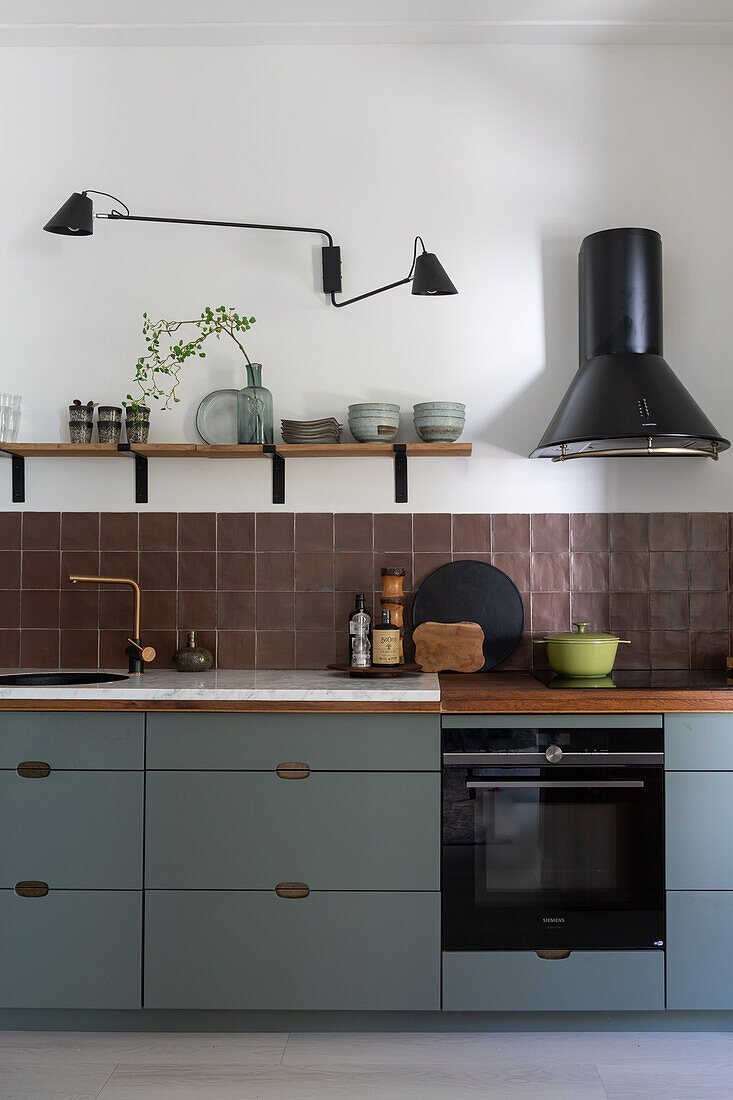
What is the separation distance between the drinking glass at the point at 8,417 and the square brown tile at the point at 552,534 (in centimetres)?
177

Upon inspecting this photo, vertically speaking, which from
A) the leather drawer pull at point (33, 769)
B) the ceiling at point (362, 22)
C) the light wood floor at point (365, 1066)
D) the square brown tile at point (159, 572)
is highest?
the ceiling at point (362, 22)

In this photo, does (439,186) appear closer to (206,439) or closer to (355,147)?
(355,147)

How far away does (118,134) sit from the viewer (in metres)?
3.04

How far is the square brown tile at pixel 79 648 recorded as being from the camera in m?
2.99

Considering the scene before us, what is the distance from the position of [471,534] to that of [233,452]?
2.76ft

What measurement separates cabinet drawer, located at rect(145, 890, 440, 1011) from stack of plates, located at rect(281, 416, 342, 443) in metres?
1.37

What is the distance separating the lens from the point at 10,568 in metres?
3.02

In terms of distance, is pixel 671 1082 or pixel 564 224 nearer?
pixel 671 1082

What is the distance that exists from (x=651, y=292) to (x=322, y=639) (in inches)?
61.3

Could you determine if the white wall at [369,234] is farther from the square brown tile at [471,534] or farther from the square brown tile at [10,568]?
the square brown tile at [10,568]

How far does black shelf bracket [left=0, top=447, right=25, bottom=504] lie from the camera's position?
301cm

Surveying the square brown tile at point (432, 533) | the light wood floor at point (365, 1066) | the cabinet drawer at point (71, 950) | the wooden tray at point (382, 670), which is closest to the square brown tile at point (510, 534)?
the square brown tile at point (432, 533)

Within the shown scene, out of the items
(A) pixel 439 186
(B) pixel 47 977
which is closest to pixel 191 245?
(A) pixel 439 186

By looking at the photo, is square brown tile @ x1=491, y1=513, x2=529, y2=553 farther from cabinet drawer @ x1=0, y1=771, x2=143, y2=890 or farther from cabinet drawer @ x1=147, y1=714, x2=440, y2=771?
cabinet drawer @ x1=0, y1=771, x2=143, y2=890
